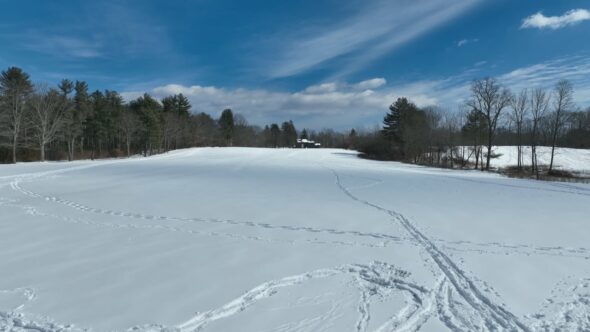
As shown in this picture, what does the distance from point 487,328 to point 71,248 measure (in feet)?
24.9

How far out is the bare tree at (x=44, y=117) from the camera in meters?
41.3

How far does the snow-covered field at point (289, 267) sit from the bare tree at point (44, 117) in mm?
36257

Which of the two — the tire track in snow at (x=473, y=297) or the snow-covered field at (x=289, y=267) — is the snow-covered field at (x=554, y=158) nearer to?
the snow-covered field at (x=289, y=267)

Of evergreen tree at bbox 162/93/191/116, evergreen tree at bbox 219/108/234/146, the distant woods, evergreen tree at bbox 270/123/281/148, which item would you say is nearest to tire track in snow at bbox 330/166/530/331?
the distant woods

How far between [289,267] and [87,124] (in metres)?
59.6

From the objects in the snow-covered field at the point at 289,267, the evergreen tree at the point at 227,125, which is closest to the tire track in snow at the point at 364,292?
the snow-covered field at the point at 289,267

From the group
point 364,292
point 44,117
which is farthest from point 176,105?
point 364,292

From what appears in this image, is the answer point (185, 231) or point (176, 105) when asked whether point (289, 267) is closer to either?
point (185, 231)

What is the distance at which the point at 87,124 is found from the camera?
5466cm

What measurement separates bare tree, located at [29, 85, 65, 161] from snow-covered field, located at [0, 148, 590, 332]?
36257 millimetres

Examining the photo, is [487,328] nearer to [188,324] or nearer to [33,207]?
[188,324]

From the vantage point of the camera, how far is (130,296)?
192 inches

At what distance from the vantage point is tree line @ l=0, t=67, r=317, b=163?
40.5 m

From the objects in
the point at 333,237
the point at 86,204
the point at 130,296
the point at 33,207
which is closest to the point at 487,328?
the point at 333,237
